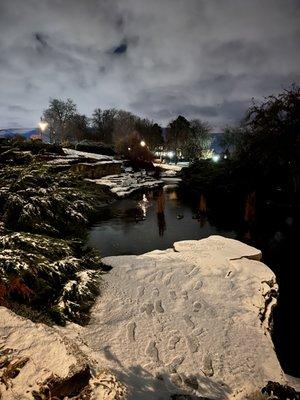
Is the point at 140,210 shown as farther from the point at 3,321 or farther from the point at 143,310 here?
the point at 3,321

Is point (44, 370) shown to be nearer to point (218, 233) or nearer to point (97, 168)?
point (218, 233)

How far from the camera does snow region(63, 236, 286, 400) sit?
494 centimetres

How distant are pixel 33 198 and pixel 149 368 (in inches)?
185

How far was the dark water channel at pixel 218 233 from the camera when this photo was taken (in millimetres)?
8930

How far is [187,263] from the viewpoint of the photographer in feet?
30.5

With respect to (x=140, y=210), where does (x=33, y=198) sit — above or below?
above

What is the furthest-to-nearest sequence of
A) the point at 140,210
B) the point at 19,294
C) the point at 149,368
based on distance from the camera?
the point at 140,210
the point at 19,294
the point at 149,368

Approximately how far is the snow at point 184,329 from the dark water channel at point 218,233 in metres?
1.66

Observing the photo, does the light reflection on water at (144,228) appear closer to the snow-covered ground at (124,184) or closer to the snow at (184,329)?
the snow-covered ground at (124,184)

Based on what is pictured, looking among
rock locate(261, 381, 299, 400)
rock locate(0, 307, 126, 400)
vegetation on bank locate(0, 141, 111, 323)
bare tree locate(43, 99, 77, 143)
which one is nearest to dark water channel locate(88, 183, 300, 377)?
rock locate(261, 381, 299, 400)

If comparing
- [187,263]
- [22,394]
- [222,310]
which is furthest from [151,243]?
[22,394]

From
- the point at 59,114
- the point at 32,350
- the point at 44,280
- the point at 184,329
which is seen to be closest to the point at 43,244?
Result: the point at 44,280

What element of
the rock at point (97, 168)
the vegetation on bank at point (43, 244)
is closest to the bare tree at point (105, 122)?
the rock at point (97, 168)

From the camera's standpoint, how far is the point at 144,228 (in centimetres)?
1783
